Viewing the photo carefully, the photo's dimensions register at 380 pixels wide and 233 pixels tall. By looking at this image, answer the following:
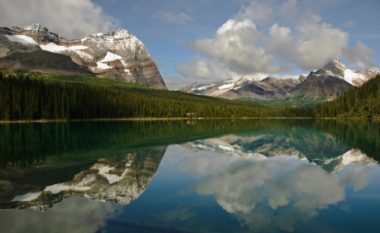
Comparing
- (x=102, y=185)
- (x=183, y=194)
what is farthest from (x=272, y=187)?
(x=102, y=185)

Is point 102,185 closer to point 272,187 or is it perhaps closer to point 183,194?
point 183,194

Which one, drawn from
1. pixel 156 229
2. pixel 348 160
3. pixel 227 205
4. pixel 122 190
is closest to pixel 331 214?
pixel 227 205

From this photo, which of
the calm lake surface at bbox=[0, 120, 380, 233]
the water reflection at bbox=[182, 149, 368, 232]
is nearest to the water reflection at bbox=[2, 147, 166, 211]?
the calm lake surface at bbox=[0, 120, 380, 233]

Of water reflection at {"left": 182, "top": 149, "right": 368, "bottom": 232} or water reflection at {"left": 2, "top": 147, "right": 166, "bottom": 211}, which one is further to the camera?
water reflection at {"left": 2, "top": 147, "right": 166, "bottom": 211}

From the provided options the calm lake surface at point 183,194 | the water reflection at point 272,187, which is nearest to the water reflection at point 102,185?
the calm lake surface at point 183,194

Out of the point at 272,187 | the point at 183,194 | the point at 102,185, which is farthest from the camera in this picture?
the point at 272,187

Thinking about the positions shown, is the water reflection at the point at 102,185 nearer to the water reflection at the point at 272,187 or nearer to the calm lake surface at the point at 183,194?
the calm lake surface at the point at 183,194

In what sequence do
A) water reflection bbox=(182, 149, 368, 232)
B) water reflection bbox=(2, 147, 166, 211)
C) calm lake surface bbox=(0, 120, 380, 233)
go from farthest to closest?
water reflection bbox=(2, 147, 166, 211), water reflection bbox=(182, 149, 368, 232), calm lake surface bbox=(0, 120, 380, 233)

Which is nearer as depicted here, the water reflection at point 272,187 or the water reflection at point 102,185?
the water reflection at point 272,187

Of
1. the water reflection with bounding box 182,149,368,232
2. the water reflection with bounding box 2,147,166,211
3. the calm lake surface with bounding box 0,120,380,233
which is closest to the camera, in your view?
the calm lake surface with bounding box 0,120,380,233

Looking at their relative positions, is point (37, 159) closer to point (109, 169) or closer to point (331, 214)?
point (109, 169)

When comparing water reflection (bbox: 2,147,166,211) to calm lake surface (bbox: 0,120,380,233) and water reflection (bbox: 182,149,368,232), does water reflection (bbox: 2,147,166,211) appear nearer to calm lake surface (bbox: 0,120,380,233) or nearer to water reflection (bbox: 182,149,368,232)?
calm lake surface (bbox: 0,120,380,233)

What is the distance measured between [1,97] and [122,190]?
5018 inches

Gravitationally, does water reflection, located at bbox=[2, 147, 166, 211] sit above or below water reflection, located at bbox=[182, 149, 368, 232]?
above
